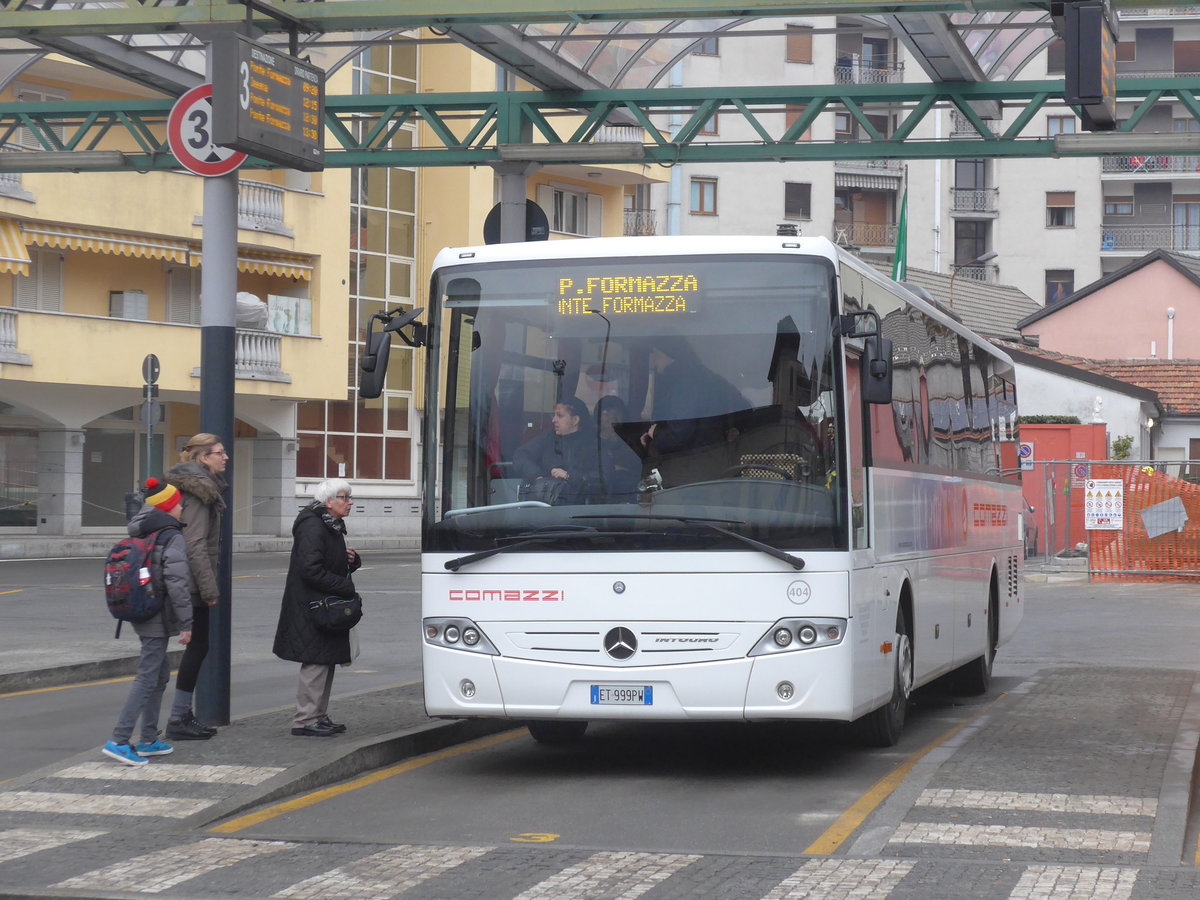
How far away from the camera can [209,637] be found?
11.3 m

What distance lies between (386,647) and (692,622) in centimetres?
984

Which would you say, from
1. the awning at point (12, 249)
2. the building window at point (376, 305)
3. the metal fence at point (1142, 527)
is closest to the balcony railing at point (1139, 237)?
the building window at point (376, 305)

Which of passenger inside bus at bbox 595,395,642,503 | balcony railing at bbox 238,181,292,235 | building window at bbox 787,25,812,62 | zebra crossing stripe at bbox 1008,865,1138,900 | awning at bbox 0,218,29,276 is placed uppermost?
building window at bbox 787,25,812,62

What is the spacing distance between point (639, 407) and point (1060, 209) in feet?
240

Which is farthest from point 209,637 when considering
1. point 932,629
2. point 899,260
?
point 899,260

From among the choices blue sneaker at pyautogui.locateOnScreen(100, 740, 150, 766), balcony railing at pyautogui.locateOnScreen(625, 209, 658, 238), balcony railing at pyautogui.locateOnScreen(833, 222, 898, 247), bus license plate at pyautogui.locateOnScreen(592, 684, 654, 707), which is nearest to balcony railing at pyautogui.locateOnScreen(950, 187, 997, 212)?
balcony railing at pyautogui.locateOnScreen(833, 222, 898, 247)

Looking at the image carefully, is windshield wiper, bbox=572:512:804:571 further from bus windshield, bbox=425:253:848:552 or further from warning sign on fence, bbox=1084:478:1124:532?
warning sign on fence, bbox=1084:478:1124:532

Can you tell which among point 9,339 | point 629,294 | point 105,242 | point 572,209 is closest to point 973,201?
point 572,209

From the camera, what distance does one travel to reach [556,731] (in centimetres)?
1200

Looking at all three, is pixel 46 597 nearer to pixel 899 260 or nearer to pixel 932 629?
pixel 932 629

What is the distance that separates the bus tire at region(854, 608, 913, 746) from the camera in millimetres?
11375

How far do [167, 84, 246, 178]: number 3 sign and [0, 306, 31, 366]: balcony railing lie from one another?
28.3 m

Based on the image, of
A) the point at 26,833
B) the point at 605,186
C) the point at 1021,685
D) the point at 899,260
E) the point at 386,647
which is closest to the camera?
the point at 26,833

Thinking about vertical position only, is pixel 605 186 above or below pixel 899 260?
above
